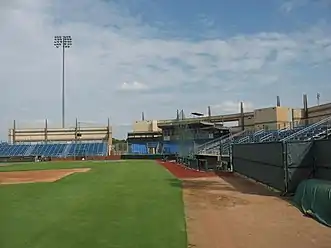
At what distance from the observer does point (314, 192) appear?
43.4 ft

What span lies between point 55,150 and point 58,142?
49.0ft

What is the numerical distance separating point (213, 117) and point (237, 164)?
61.6 meters

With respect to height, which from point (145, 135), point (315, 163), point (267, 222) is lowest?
point (267, 222)

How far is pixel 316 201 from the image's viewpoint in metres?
A: 12.8

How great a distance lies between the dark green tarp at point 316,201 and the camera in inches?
463

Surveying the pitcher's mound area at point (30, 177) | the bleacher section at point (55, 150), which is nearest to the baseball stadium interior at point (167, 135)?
the bleacher section at point (55, 150)

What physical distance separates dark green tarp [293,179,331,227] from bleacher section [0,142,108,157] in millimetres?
68855

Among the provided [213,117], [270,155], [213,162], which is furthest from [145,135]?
[270,155]

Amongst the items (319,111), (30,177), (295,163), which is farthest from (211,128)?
(295,163)

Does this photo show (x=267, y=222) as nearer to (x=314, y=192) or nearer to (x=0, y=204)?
(x=314, y=192)

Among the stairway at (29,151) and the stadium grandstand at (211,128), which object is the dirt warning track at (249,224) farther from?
the stairway at (29,151)

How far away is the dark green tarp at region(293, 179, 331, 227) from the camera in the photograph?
38.6ft

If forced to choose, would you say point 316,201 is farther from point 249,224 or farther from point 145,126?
point 145,126

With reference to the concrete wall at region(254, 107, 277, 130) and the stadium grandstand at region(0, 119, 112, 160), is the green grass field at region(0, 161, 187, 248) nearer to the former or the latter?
the concrete wall at region(254, 107, 277, 130)
